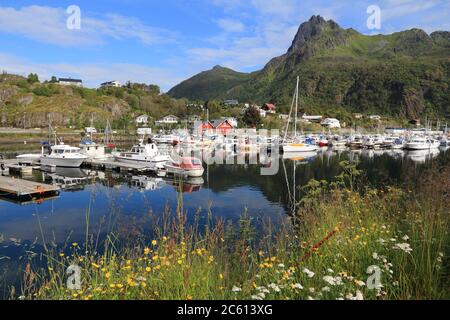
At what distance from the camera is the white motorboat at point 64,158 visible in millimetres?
34562

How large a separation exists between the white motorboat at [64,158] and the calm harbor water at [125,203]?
3.70ft

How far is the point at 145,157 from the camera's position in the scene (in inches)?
1344

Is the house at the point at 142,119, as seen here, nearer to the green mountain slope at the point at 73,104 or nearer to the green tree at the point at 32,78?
the green mountain slope at the point at 73,104

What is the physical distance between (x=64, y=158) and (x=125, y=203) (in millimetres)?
18514

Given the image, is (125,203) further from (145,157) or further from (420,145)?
(420,145)

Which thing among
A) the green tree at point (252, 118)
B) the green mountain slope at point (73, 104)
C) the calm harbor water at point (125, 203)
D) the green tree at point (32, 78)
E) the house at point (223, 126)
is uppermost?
the green tree at point (32, 78)

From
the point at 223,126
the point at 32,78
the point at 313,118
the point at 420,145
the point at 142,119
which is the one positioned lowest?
the point at 420,145

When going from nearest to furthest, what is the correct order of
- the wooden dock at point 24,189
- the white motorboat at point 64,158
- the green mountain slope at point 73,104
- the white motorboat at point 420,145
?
the wooden dock at point 24,189
the white motorboat at point 64,158
the white motorboat at point 420,145
the green mountain slope at point 73,104

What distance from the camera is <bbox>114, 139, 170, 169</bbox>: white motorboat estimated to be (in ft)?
109

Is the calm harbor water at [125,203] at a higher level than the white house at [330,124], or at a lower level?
lower

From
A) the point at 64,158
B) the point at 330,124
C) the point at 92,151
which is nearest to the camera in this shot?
the point at 64,158

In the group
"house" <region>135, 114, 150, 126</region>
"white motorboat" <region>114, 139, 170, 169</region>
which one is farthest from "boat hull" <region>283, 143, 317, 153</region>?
"house" <region>135, 114, 150, 126</region>

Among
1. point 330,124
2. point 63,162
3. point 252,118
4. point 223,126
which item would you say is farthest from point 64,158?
point 330,124

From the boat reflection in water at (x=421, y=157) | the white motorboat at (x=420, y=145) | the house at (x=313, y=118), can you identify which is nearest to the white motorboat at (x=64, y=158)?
the boat reflection in water at (x=421, y=157)
